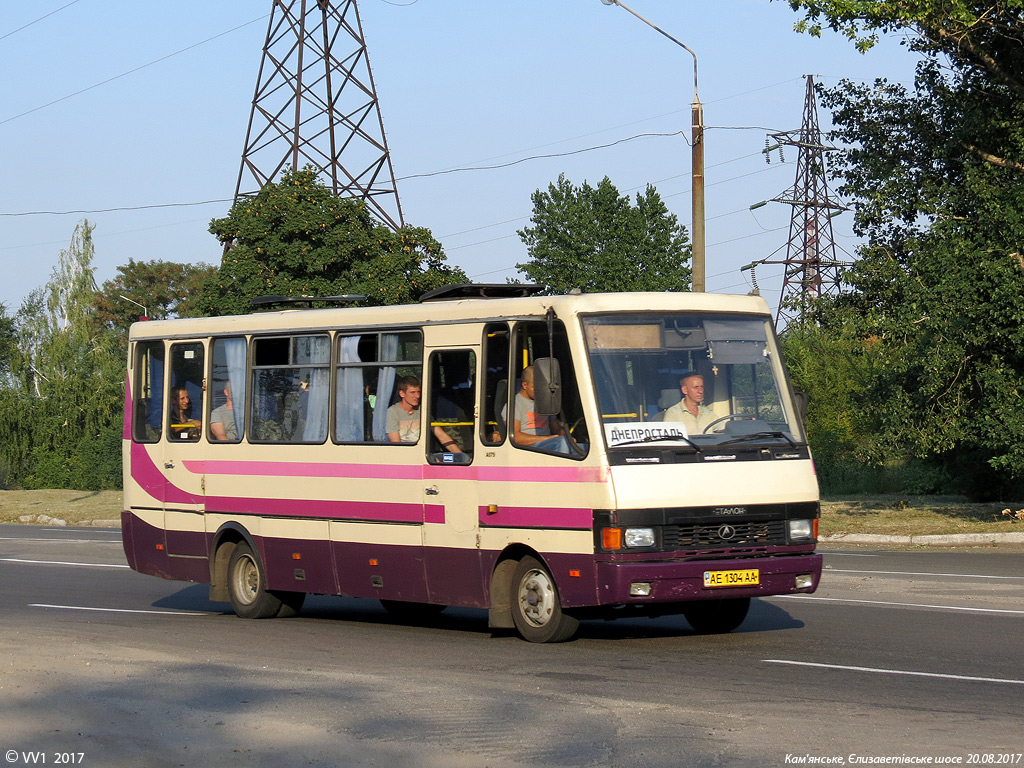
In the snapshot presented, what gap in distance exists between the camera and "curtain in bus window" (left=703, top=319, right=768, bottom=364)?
11727 millimetres

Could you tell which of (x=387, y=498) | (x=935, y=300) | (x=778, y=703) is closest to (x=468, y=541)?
(x=387, y=498)

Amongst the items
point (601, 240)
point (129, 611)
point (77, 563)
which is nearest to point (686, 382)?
point (129, 611)

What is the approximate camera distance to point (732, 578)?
435 inches

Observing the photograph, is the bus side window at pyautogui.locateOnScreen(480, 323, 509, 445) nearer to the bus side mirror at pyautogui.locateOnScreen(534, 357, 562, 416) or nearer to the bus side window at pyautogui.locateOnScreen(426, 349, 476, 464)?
the bus side window at pyautogui.locateOnScreen(426, 349, 476, 464)

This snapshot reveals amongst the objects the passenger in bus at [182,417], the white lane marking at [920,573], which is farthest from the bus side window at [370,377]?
the white lane marking at [920,573]

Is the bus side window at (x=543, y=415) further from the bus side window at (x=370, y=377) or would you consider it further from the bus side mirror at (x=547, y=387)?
the bus side window at (x=370, y=377)

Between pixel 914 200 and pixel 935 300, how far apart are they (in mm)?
2578

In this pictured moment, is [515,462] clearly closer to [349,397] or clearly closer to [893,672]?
[349,397]

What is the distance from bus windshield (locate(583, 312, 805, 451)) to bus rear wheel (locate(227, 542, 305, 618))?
478 centimetres

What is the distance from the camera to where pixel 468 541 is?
1198 cm

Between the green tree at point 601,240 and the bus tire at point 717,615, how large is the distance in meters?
48.6

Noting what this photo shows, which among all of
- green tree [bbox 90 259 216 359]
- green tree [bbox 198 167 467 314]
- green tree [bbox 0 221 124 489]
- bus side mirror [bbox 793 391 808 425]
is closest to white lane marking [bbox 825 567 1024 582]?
bus side mirror [bbox 793 391 808 425]

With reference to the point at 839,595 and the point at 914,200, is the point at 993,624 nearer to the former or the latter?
the point at 839,595

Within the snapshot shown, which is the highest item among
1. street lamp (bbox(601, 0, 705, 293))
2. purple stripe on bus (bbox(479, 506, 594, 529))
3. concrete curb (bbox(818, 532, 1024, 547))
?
street lamp (bbox(601, 0, 705, 293))
